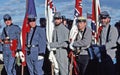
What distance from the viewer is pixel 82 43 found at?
494 inches

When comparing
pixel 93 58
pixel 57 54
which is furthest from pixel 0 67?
pixel 93 58

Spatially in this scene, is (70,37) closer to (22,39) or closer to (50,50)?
(50,50)

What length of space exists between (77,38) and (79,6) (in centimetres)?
161

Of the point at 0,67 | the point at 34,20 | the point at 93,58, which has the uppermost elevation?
the point at 34,20

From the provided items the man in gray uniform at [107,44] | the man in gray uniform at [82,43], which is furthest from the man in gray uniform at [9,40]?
the man in gray uniform at [107,44]

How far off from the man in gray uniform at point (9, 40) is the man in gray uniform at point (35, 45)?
119 cm

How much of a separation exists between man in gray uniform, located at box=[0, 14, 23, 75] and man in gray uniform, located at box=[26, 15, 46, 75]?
1.19 m

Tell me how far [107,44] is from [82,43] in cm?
69

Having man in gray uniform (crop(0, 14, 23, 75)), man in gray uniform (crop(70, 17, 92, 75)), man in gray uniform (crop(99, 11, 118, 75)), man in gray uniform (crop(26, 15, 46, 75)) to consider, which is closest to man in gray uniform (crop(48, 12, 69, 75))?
man in gray uniform (crop(70, 17, 92, 75))

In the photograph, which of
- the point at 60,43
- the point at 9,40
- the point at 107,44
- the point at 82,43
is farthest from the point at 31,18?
the point at 107,44

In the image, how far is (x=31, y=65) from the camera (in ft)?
46.8

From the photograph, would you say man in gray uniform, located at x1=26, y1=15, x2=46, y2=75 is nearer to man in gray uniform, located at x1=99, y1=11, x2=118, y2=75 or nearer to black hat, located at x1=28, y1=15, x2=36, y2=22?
black hat, located at x1=28, y1=15, x2=36, y2=22

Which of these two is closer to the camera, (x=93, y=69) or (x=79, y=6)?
(x=93, y=69)

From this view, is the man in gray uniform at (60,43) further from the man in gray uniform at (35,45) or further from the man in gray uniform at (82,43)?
the man in gray uniform at (35,45)
